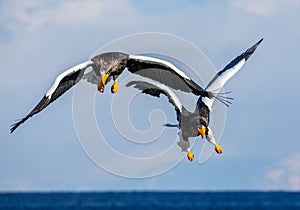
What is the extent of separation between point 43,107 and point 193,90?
151 inches

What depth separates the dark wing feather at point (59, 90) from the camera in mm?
28320

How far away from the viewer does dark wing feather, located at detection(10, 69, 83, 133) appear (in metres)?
28.3

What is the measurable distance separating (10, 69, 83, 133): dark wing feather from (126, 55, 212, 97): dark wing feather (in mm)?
1380

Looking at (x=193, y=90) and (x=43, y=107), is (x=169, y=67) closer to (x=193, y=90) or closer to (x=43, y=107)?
(x=193, y=90)

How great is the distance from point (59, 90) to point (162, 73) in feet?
8.87

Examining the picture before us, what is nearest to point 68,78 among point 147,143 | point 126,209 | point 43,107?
point 43,107

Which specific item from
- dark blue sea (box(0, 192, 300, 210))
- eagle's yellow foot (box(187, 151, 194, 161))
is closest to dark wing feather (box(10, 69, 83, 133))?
eagle's yellow foot (box(187, 151, 194, 161))

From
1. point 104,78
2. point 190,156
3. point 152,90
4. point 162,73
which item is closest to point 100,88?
point 104,78

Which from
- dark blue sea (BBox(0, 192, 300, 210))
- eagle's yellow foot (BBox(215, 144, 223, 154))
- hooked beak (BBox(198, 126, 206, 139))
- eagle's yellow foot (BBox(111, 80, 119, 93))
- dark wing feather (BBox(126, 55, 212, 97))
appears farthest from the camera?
dark blue sea (BBox(0, 192, 300, 210))

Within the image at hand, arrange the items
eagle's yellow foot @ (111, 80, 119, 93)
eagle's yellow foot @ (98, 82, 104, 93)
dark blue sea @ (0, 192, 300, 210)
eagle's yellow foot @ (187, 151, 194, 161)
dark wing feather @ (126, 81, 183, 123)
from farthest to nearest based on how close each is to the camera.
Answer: dark blue sea @ (0, 192, 300, 210) → dark wing feather @ (126, 81, 183, 123) → eagle's yellow foot @ (187, 151, 194, 161) → eagle's yellow foot @ (111, 80, 119, 93) → eagle's yellow foot @ (98, 82, 104, 93)

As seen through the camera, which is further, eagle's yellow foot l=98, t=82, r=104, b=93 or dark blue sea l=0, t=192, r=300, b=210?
dark blue sea l=0, t=192, r=300, b=210

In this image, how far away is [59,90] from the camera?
2930cm

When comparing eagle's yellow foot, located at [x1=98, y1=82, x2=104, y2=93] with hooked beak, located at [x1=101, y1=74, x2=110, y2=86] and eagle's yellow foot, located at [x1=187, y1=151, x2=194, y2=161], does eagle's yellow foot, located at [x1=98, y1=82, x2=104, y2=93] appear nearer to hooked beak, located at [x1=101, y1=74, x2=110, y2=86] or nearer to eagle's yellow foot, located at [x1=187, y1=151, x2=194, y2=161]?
hooked beak, located at [x1=101, y1=74, x2=110, y2=86]

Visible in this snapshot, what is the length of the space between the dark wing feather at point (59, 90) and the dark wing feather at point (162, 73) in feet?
4.53
